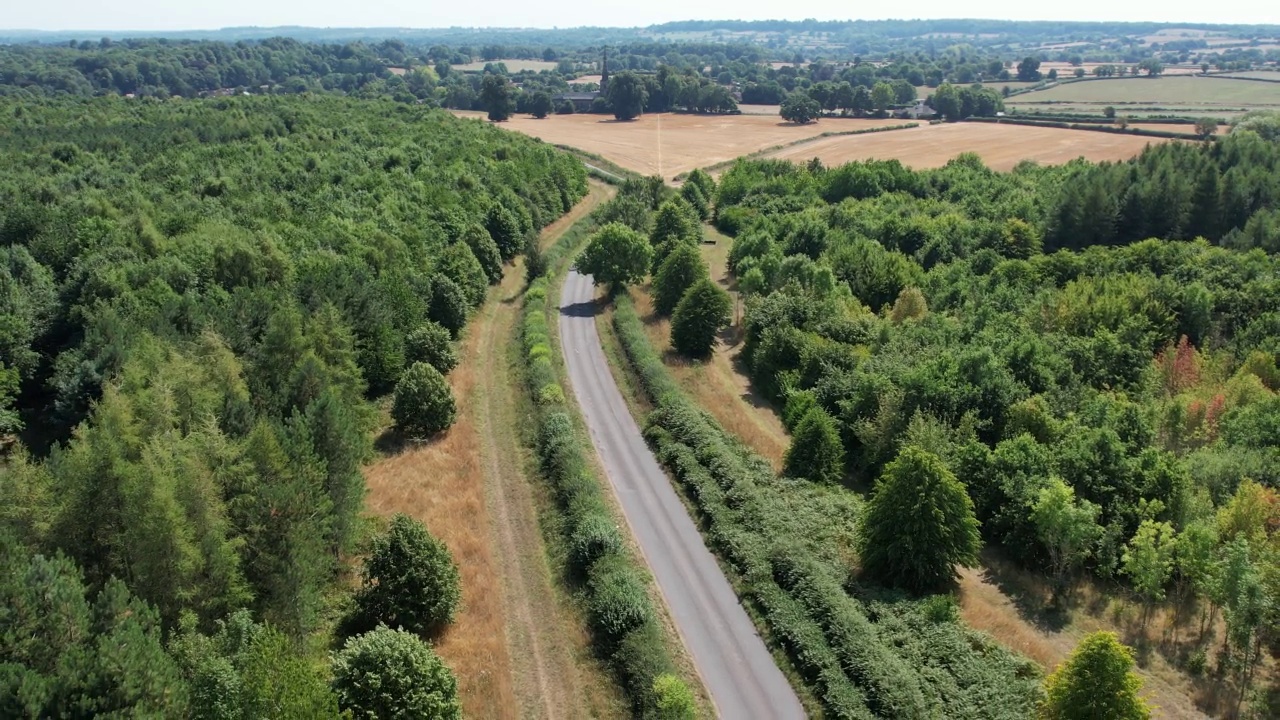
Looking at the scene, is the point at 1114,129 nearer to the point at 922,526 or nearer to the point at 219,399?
the point at 922,526

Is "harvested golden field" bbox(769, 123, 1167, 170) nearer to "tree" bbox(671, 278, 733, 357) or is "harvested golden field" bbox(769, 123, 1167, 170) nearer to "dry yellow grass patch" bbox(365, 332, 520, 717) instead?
"tree" bbox(671, 278, 733, 357)

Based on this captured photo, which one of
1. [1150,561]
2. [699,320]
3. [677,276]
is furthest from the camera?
[677,276]

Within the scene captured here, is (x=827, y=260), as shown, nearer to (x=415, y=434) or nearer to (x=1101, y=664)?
(x=415, y=434)

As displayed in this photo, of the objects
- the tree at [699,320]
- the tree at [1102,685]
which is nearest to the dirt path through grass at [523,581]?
the tree at [699,320]

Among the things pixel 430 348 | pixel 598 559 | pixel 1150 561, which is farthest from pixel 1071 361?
pixel 430 348

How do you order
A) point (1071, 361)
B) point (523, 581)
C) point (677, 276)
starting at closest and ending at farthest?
point (523, 581), point (1071, 361), point (677, 276)

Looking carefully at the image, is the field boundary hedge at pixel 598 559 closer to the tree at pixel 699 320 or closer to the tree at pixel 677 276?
the tree at pixel 699 320
